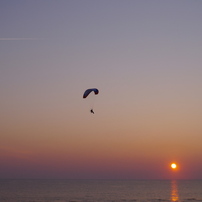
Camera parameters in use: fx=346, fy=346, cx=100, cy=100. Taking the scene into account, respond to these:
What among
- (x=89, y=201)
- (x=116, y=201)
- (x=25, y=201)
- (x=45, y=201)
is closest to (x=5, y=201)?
(x=25, y=201)

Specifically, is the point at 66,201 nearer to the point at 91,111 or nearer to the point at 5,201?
the point at 5,201

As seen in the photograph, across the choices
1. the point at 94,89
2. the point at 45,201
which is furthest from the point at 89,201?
the point at 94,89

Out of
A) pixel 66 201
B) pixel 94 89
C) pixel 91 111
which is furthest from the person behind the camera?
pixel 66 201

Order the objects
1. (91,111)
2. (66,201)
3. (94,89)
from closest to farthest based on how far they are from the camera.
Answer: (91,111) → (94,89) → (66,201)

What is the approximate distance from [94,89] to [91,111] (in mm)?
7006

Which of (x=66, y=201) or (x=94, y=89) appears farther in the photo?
(x=66, y=201)

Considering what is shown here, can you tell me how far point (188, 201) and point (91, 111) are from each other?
59094 millimetres

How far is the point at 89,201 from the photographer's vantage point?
280ft

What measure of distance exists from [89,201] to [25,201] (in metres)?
16.1

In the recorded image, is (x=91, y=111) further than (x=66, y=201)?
No

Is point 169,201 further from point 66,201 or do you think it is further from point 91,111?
point 91,111

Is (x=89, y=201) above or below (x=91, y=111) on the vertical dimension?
above

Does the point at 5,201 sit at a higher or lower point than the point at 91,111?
higher

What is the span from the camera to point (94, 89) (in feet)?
145
